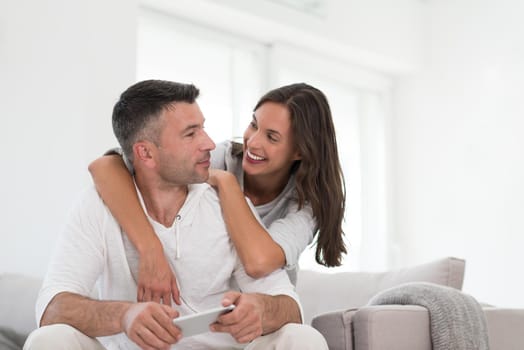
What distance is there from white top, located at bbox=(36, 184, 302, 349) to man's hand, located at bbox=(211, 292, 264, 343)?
244mm

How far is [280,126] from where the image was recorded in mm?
2480

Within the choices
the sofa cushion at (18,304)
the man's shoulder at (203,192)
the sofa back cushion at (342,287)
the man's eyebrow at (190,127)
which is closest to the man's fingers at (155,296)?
the man's shoulder at (203,192)

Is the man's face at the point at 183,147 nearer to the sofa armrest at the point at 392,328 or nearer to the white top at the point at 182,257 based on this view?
the white top at the point at 182,257

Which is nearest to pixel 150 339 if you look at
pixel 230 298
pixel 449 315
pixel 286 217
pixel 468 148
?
pixel 230 298

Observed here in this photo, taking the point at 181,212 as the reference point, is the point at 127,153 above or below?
above

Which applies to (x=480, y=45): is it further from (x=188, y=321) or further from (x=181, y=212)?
(x=188, y=321)

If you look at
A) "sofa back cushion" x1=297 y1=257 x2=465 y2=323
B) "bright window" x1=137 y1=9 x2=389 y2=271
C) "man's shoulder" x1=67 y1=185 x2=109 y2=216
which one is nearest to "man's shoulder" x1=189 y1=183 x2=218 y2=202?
"man's shoulder" x1=67 y1=185 x2=109 y2=216

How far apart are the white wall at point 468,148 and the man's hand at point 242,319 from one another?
137 inches

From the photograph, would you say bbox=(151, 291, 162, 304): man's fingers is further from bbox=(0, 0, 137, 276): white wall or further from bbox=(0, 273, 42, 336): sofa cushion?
bbox=(0, 0, 137, 276): white wall

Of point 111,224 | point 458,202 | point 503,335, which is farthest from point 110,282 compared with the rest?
point 458,202

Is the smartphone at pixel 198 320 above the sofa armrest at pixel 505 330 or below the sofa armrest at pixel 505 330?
above

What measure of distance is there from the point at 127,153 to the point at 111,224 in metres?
0.25

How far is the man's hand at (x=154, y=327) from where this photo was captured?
1.69 m

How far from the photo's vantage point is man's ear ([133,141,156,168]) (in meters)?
2.13
